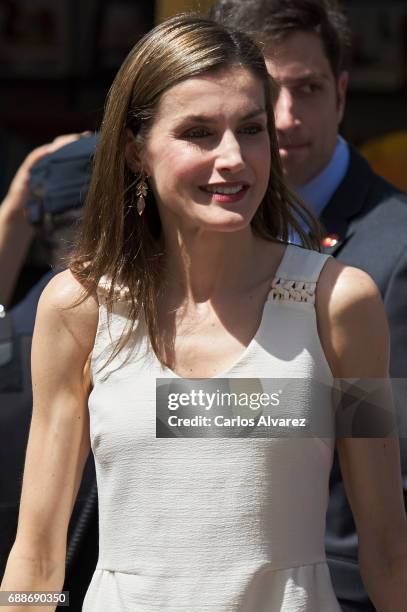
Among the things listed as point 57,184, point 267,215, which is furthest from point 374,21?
point 267,215

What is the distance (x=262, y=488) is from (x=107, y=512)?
0.29m

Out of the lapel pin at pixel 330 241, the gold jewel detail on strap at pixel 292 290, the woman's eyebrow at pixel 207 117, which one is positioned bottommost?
the lapel pin at pixel 330 241

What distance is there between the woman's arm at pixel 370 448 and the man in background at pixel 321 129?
2.13ft

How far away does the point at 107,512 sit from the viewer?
7.07 feet

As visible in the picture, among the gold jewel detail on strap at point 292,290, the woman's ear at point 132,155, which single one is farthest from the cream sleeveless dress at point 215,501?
the woman's ear at point 132,155

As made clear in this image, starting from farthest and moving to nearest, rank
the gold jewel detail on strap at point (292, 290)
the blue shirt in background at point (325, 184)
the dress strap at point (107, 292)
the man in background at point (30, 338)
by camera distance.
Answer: the blue shirt in background at point (325, 184)
the man in background at point (30, 338)
the dress strap at point (107, 292)
the gold jewel detail on strap at point (292, 290)

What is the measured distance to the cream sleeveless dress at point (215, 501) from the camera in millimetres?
2051

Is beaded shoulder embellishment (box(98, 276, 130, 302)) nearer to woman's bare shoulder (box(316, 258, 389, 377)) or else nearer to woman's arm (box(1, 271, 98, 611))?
woman's arm (box(1, 271, 98, 611))

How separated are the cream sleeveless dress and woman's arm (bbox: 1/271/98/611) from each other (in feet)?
0.28

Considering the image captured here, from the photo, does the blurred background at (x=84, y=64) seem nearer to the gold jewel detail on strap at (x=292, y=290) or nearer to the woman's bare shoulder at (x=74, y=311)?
the woman's bare shoulder at (x=74, y=311)

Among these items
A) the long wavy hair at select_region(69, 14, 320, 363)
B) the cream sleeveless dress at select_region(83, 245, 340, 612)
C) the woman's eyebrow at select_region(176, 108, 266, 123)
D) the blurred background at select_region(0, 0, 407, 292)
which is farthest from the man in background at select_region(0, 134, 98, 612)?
the blurred background at select_region(0, 0, 407, 292)

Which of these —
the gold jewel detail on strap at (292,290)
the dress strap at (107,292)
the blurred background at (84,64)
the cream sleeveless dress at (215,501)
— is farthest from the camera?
the blurred background at (84,64)

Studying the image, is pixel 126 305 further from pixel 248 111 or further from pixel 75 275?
pixel 248 111

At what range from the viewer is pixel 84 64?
852 cm
